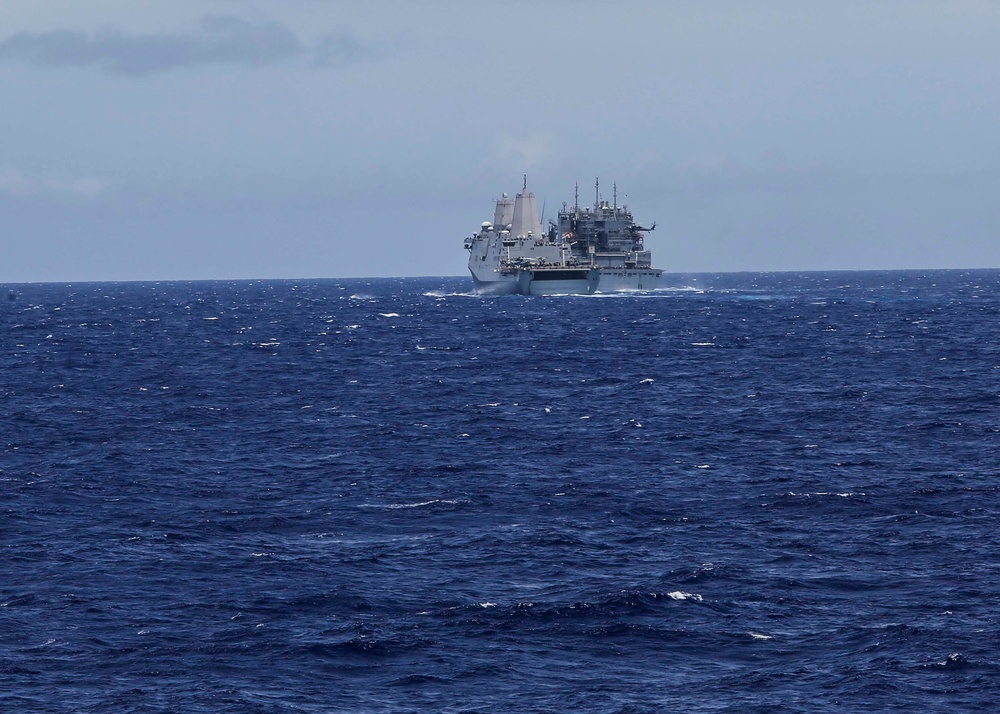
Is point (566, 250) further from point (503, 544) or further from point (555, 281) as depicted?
point (503, 544)

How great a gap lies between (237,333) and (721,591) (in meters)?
108

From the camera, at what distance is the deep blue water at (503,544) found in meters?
25.6

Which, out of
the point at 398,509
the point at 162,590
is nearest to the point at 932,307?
the point at 398,509

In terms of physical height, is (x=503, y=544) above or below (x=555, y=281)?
below

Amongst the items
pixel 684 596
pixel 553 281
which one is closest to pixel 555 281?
pixel 553 281

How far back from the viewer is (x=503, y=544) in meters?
36.6

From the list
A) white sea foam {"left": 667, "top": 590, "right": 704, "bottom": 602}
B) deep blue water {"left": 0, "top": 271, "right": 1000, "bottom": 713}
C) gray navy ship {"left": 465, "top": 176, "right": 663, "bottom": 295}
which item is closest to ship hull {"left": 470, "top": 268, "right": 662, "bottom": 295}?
gray navy ship {"left": 465, "top": 176, "right": 663, "bottom": 295}

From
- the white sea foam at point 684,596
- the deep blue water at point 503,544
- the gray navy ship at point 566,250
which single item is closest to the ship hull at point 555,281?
the gray navy ship at point 566,250

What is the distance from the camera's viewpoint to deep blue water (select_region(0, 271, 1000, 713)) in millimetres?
25625

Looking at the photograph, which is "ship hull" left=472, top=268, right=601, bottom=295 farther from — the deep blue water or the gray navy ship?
the deep blue water

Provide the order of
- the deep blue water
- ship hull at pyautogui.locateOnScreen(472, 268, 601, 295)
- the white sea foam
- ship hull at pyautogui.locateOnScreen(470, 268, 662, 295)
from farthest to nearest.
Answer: ship hull at pyautogui.locateOnScreen(470, 268, 662, 295) < ship hull at pyautogui.locateOnScreen(472, 268, 601, 295) < the white sea foam < the deep blue water

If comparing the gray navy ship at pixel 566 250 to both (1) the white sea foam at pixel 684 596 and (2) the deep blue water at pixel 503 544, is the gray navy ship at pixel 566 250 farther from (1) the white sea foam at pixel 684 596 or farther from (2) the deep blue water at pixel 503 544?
(1) the white sea foam at pixel 684 596

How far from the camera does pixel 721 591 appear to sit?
31516 mm

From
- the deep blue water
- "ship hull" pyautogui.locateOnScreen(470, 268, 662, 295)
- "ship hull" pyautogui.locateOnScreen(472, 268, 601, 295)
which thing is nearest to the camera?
the deep blue water
